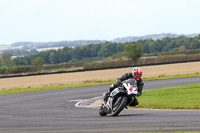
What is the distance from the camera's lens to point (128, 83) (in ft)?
44.6

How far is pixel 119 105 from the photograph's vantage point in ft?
44.7

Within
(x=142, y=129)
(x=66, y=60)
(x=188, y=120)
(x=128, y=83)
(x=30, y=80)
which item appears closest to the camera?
(x=142, y=129)

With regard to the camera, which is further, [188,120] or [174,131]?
[188,120]

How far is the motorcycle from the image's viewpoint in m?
13.5

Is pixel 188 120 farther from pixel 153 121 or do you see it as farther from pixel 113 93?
pixel 113 93

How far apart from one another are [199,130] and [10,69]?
217 feet

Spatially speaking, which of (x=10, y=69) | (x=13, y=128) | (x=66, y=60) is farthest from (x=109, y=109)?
(x=66, y=60)

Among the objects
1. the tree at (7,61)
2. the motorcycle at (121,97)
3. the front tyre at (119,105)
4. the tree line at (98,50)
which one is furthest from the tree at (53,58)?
the front tyre at (119,105)

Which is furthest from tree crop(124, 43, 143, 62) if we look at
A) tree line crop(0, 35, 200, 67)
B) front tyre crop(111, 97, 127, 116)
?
front tyre crop(111, 97, 127, 116)

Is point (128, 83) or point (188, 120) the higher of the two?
point (128, 83)

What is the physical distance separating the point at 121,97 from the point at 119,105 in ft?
0.88

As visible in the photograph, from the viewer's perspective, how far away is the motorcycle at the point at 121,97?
13.5m

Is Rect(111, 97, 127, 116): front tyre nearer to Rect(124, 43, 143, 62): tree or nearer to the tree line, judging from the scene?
Rect(124, 43, 143, 62): tree

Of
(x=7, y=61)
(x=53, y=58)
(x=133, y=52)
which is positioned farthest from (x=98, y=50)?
(x=133, y=52)
